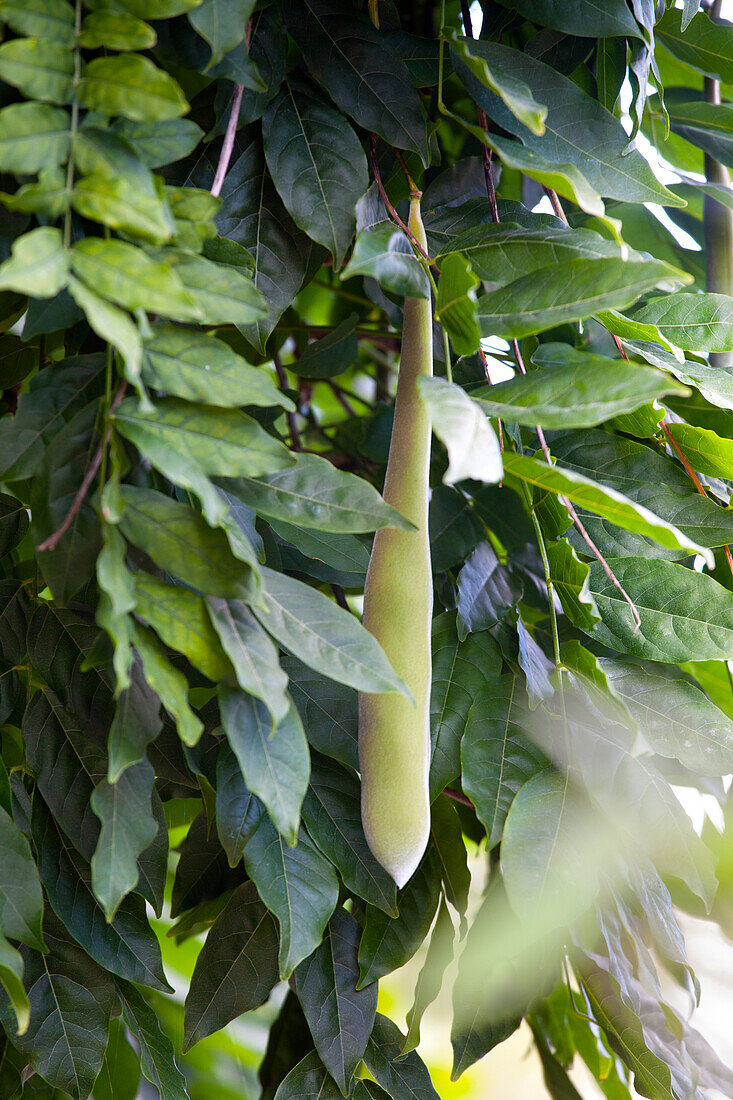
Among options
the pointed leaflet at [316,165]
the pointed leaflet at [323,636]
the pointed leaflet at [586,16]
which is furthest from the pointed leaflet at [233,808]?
the pointed leaflet at [586,16]

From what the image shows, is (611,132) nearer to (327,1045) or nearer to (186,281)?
(186,281)

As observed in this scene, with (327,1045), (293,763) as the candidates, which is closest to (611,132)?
(293,763)

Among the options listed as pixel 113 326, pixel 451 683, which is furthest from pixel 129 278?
pixel 451 683

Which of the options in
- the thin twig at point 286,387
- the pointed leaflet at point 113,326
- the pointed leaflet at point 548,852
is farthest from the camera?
the thin twig at point 286,387

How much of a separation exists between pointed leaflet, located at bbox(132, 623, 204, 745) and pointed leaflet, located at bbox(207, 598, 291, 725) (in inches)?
0.6

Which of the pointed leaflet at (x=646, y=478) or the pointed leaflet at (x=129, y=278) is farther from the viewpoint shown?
the pointed leaflet at (x=646, y=478)

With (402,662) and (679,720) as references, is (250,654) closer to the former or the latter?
(402,662)

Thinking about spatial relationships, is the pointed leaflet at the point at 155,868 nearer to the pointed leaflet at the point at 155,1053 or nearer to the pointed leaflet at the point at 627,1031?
the pointed leaflet at the point at 155,1053

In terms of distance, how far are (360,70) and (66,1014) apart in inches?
16.1

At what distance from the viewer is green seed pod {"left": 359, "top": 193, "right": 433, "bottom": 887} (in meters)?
0.27

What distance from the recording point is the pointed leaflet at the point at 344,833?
0.35 meters

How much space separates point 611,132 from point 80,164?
223 millimetres

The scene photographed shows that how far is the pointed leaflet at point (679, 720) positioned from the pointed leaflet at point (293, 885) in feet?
0.46

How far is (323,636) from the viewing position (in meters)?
0.26
